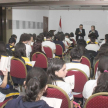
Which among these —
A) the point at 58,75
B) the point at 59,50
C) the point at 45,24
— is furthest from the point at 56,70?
the point at 45,24

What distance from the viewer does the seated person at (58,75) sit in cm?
171

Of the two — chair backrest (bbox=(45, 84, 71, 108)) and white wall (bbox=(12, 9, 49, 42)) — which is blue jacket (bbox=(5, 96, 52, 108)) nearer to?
chair backrest (bbox=(45, 84, 71, 108))

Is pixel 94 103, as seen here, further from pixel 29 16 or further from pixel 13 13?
pixel 29 16

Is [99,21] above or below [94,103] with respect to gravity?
above

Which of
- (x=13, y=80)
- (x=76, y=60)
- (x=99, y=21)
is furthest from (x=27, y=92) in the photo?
(x=99, y=21)

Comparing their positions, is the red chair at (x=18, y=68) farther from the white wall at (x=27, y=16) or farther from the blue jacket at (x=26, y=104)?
the white wall at (x=27, y=16)

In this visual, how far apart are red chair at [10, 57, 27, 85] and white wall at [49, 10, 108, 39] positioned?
9092 mm

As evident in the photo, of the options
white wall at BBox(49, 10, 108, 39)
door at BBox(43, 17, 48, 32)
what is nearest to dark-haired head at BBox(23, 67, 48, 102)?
door at BBox(43, 17, 48, 32)

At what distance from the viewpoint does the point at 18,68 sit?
2877 millimetres

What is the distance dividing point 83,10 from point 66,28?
1680 millimetres

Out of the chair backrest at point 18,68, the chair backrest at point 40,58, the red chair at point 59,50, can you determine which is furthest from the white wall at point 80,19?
the chair backrest at point 18,68

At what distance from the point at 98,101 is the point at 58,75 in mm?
560

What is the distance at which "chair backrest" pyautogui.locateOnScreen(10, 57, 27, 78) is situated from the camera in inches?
112

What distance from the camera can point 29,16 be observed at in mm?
9094
